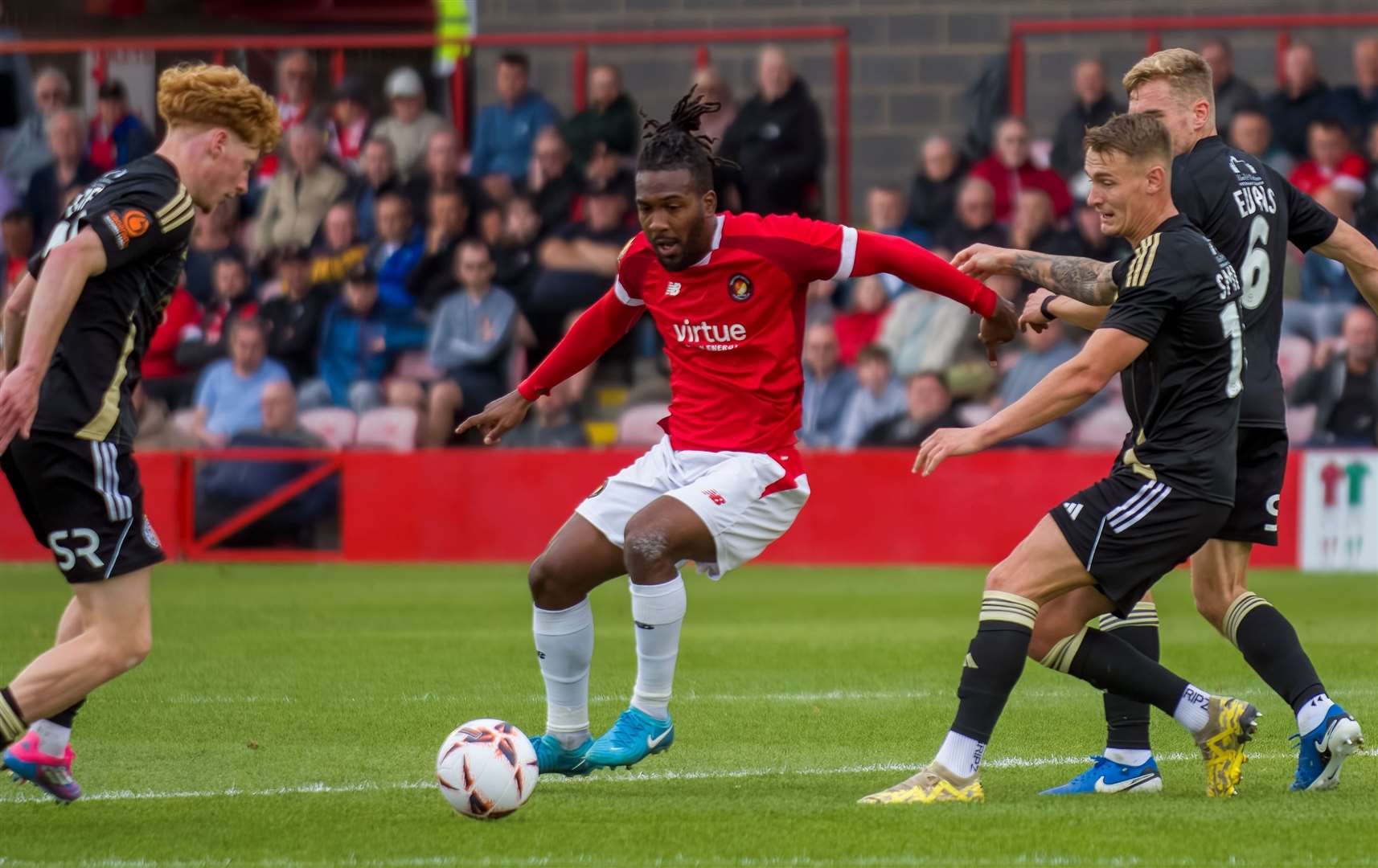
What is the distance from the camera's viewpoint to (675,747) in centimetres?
696

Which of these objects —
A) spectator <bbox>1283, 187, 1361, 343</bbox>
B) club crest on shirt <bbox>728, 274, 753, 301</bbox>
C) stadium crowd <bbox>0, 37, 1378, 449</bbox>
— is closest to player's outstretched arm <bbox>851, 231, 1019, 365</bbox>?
club crest on shirt <bbox>728, 274, 753, 301</bbox>

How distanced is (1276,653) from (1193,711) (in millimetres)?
407

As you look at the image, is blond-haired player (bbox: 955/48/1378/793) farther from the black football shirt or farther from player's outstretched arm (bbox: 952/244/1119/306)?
the black football shirt

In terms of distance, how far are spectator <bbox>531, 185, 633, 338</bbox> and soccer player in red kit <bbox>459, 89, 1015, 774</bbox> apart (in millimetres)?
9441

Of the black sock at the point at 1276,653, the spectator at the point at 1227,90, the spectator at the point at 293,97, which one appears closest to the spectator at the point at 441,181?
the spectator at the point at 293,97

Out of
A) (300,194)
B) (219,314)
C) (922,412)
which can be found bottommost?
(922,412)

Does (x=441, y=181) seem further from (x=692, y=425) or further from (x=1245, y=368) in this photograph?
(x=1245, y=368)

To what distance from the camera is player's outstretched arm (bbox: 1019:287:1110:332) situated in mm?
6172

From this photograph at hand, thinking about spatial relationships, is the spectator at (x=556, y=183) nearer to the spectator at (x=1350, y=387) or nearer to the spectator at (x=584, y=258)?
the spectator at (x=584, y=258)

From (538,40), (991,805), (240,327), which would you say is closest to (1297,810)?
(991,805)

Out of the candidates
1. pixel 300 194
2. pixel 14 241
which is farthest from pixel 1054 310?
pixel 14 241

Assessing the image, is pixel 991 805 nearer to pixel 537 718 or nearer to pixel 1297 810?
pixel 1297 810

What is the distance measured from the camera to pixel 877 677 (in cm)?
896

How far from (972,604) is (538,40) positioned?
8.14m
